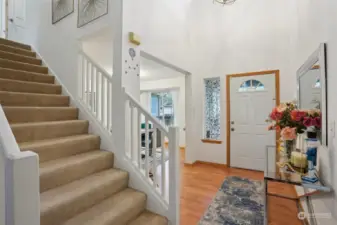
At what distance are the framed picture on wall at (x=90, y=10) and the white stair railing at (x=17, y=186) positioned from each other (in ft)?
7.01

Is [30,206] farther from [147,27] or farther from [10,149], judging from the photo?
[147,27]

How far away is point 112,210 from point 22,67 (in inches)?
105

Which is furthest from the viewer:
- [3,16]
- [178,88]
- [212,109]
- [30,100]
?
[178,88]

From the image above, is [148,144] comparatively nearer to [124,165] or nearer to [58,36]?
[124,165]

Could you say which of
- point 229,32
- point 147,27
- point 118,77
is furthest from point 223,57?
point 118,77

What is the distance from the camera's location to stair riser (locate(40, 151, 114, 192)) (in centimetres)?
151

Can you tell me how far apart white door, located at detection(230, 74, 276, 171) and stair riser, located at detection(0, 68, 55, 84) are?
11.7 feet

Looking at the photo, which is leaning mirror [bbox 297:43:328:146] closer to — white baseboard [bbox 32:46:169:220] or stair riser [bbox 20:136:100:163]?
white baseboard [bbox 32:46:169:220]

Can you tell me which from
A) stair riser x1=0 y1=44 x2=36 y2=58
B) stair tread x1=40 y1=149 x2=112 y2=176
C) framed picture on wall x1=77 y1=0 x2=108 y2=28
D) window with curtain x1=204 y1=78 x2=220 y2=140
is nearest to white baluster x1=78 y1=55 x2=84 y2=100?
framed picture on wall x1=77 y1=0 x2=108 y2=28

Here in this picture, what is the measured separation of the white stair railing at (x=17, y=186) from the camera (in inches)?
30.5

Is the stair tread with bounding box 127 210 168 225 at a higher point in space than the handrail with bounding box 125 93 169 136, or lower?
lower

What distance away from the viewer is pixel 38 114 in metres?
2.15

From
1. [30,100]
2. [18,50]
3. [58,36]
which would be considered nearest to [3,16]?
[18,50]

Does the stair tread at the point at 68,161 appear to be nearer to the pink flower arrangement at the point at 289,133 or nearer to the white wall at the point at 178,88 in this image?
the pink flower arrangement at the point at 289,133
